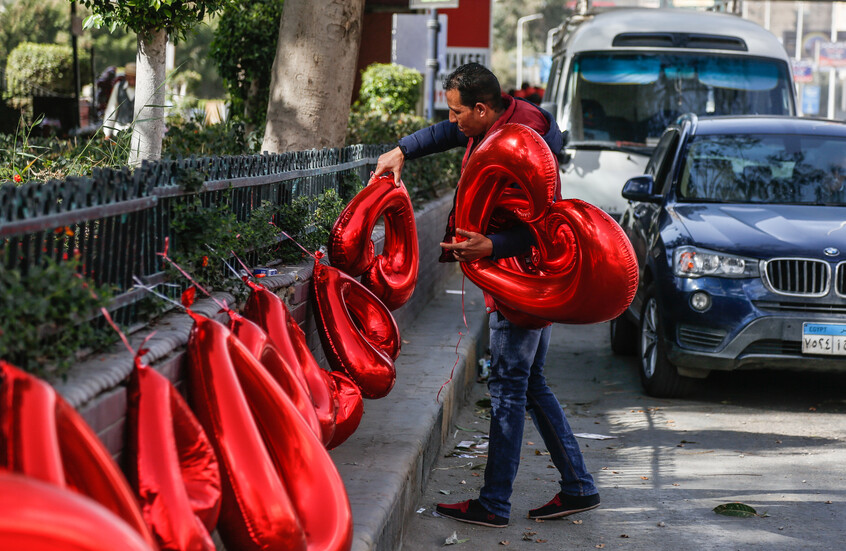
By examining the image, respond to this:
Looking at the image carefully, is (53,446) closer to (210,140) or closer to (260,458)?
(260,458)

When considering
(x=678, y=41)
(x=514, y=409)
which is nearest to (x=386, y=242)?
(x=514, y=409)

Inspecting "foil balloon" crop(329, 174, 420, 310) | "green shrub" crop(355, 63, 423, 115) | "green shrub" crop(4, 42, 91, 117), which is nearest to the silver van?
"foil balloon" crop(329, 174, 420, 310)

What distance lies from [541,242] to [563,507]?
132 centimetres

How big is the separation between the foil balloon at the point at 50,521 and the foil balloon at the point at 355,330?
2.84m

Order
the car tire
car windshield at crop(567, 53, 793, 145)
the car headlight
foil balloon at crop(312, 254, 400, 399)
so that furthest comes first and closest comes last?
car windshield at crop(567, 53, 793, 145) → the car tire → the car headlight → foil balloon at crop(312, 254, 400, 399)

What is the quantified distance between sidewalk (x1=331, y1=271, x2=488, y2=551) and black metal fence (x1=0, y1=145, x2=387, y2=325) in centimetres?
119

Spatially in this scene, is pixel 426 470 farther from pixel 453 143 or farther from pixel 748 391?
pixel 748 391

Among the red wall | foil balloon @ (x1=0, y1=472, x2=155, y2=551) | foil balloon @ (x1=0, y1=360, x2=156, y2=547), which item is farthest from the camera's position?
the red wall

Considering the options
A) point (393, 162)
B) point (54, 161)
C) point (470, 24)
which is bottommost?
point (54, 161)

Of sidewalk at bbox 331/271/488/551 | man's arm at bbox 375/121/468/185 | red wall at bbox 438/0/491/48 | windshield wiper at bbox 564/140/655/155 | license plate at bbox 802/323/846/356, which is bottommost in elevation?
sidewalk at bbox 331/271/488/551

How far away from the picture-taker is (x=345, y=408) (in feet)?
15.2

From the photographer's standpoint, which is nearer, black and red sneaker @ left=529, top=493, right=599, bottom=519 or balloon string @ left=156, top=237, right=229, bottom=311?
balloon string @ left=156, top=237, right=229, bottom=311

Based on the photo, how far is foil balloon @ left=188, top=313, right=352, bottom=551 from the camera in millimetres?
3180

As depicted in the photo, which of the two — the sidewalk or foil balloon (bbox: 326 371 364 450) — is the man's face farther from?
the sidewalk
